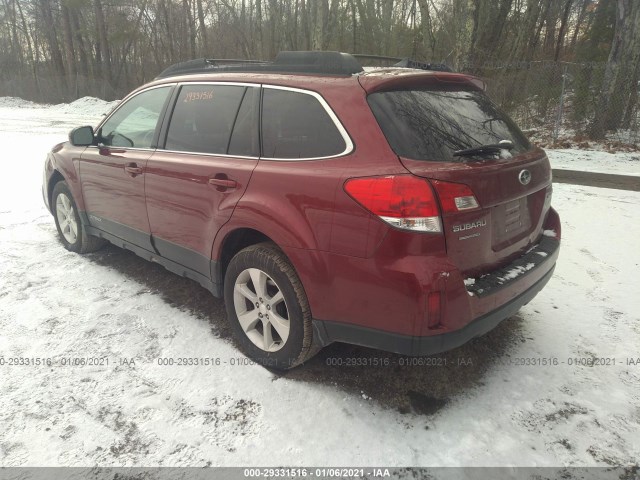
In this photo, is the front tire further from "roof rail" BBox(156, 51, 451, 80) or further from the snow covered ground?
"roof rail" BBox(156, 51, 451, 80)

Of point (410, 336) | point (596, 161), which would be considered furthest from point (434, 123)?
point (596, 161)

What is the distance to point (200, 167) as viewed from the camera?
9.81 ft

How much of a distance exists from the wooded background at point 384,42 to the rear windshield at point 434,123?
432 inches

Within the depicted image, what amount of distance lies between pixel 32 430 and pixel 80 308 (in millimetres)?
1350

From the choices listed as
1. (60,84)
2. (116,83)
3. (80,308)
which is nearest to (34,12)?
(60,84)

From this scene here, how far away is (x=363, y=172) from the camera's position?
7.17 ft

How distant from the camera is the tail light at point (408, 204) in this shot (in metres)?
2.07

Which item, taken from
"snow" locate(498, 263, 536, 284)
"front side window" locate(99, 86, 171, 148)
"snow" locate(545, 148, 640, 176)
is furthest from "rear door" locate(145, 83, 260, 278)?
"snow" locate(545, 148, 640, 176)

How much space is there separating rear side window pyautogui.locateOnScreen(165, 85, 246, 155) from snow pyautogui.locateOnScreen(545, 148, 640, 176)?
26.3 ft

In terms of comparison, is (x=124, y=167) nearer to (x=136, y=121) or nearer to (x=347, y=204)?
(x=136, y=121)

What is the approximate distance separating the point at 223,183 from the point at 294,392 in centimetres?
135

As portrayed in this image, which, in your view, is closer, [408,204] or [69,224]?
[408,204]

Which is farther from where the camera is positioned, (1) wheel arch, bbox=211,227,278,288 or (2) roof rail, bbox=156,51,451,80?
(1) wheel arch, bbox=211,227,278,288

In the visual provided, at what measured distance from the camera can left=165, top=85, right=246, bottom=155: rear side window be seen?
2988 mm
